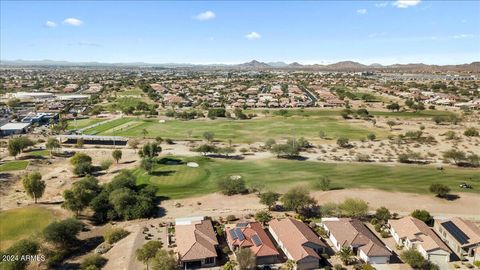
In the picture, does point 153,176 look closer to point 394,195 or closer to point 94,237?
point 94,237

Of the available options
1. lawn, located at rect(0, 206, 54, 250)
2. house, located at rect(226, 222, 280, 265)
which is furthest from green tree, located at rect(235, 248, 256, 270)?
lawn, located at rect(0, 206, 54, 250)

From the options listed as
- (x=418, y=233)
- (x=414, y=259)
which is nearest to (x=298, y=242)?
(x=414, y=259)

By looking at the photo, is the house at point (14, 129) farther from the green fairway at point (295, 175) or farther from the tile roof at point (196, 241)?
the tile roof at point (196, 241)

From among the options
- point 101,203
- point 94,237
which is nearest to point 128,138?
point 101,203

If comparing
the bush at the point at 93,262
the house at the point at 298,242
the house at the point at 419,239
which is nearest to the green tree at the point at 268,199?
the house at the point at 298,242

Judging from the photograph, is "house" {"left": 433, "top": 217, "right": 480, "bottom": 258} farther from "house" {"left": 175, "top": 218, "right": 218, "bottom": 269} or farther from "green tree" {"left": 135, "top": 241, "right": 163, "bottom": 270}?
"green tree" {"left": 135, "top": 241, "right": 163, "bottom": 270}

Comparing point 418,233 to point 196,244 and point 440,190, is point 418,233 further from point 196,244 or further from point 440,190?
point 196,244
